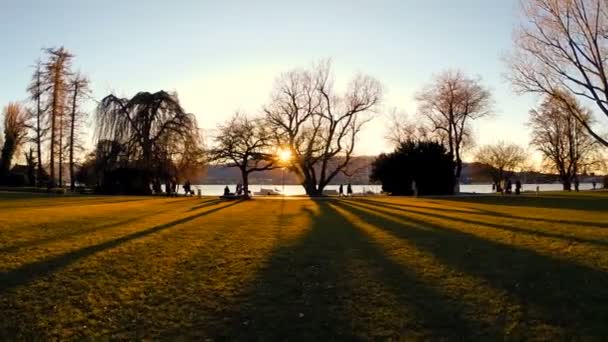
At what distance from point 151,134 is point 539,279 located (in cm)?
4767

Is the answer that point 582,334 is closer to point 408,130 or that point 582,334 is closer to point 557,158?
point 408,130

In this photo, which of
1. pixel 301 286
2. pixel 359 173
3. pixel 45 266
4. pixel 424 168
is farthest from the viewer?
pixel 359 173

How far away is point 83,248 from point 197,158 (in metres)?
38.3

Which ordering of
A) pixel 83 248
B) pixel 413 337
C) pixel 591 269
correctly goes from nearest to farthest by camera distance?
1. pixel 413 337
2. pixel 591 269
3. pixel 83 248

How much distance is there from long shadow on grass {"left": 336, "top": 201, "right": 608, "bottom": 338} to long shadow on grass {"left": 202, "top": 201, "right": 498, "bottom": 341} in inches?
51.2

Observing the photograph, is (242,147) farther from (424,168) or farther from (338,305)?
(338,305)

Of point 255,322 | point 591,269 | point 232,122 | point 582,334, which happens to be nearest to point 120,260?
point 255,322

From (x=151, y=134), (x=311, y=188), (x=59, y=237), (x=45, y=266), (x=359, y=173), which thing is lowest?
(x=45, y=266)

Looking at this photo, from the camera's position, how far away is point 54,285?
366 inches

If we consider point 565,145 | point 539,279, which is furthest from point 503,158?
point 539,279

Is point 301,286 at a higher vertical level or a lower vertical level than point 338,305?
higher

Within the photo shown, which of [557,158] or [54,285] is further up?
[557,158]

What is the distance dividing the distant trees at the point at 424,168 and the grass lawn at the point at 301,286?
3931 centimetres

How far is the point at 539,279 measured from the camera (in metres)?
9.75
